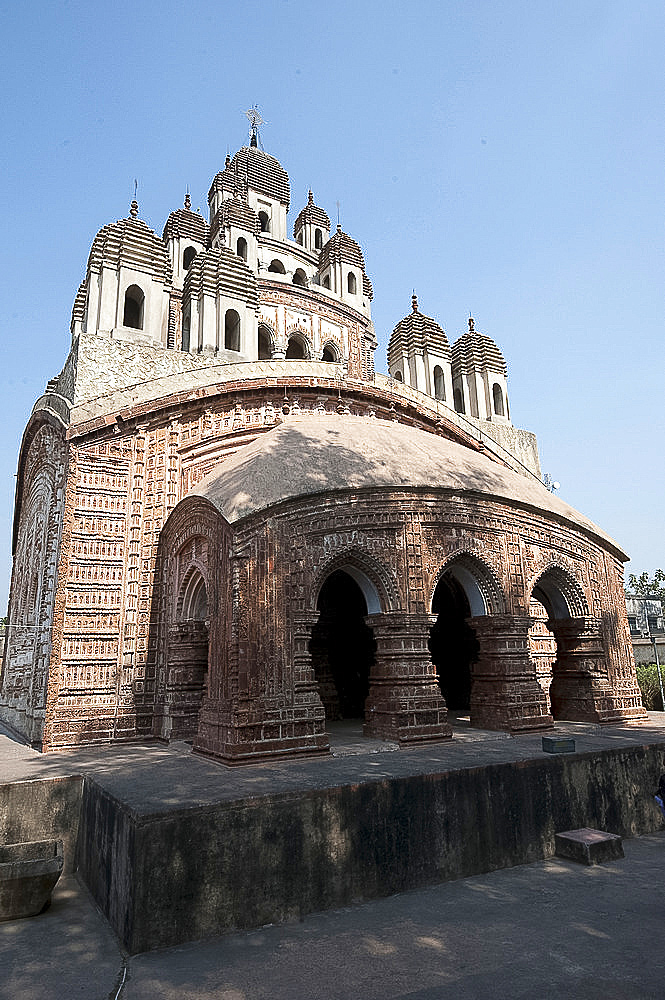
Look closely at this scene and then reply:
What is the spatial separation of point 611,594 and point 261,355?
10.4 m

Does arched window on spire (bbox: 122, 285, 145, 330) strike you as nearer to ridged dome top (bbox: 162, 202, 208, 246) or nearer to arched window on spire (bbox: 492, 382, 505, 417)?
ridged dome top (bbox: 162, 202, 208, 246)

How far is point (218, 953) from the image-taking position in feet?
15.5

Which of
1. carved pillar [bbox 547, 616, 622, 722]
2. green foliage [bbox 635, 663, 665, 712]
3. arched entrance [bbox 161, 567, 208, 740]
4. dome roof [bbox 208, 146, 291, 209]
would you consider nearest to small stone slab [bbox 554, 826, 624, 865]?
carved pillar [bbox 547, 616, 622, 722]

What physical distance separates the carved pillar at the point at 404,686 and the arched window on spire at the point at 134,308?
25.2ft

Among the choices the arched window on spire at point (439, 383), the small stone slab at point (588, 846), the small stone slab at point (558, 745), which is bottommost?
the small stone slab at point (588, 846)

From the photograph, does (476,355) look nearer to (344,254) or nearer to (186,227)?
(344,254)

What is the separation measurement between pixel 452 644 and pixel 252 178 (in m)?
16.6

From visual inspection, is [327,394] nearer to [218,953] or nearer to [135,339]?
[135,339]

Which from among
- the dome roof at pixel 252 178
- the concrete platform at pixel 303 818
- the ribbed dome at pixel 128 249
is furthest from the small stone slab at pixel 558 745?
the dome roof at pixel 252 178

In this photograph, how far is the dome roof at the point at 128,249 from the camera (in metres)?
12.6

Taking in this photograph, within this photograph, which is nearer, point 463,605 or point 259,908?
point 259,908

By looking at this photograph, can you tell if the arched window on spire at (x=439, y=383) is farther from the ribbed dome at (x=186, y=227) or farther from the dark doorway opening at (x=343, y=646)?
the ribbed dome at (x=186, y=227)

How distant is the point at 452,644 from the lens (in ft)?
42.7

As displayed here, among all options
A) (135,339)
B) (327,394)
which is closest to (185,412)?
(135,339)
